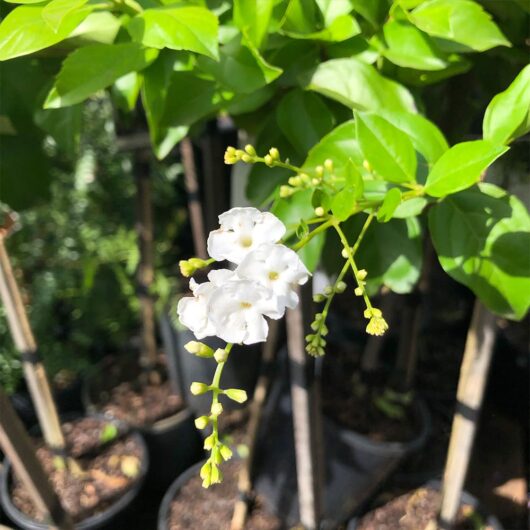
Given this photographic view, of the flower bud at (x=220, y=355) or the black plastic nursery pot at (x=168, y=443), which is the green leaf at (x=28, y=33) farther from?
the black plastic nursery pot at (x=168, y=443)

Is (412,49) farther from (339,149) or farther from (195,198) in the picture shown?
(195,198)

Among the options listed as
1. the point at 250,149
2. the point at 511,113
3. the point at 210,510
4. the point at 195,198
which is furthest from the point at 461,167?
the point at 210,510

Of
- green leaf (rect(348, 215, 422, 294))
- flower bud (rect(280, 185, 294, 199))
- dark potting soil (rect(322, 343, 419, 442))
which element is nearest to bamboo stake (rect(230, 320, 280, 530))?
dark potting soil (rect(322, 343, 419, 442))

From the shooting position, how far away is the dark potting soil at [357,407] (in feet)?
3.68

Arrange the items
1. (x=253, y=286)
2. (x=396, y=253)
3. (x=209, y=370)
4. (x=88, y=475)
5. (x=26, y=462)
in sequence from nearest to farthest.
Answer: (x=253, y=286), (x=396, y=253), (x=26, y=462), (x=88, y=475), (x=209, y=370)

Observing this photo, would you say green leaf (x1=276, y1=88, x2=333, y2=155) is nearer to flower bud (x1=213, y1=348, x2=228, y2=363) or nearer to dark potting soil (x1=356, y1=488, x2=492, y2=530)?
flower bud (x1=213, y1=348, x2=228, y2=363)

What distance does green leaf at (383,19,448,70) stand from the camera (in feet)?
1.75

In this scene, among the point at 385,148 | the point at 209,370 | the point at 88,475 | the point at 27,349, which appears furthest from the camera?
the point at 209,370

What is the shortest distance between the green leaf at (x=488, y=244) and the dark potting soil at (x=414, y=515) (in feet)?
1.90

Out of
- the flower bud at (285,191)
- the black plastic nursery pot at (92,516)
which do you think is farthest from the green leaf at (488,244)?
the black plastic nursery pot at (92,516)

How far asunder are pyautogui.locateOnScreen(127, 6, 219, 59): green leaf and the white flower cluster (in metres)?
0.14

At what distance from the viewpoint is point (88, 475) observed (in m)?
1.12

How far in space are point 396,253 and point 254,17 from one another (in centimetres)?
26

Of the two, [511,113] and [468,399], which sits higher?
[511,113]
